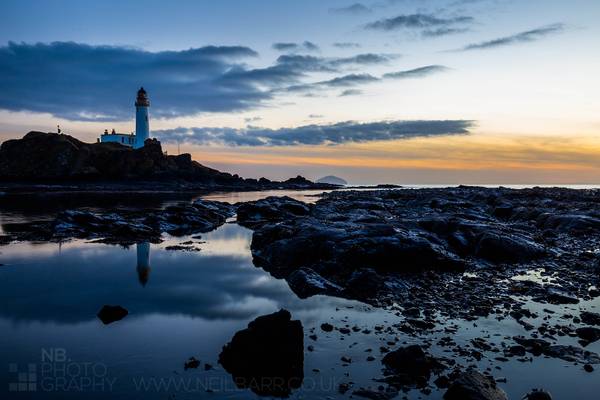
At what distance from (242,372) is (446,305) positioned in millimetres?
8195

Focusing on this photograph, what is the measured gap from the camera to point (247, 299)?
15734 millimetres

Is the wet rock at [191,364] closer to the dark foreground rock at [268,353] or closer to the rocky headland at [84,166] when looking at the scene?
the dark foreground rock at [268,353]

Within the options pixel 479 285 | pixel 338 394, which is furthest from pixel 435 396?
pixel 479 285

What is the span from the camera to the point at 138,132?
142500mm

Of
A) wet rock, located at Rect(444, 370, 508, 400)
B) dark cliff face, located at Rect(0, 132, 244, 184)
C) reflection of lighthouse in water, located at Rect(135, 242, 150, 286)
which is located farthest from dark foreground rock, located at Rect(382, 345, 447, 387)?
dark cliff face, located at Rect(0, 132, 244, 184)

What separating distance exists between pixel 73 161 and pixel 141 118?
95.3ft

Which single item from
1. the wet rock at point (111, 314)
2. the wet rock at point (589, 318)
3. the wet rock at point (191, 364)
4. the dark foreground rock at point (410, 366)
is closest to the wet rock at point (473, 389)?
the dark foreground rock at point (410, 366)

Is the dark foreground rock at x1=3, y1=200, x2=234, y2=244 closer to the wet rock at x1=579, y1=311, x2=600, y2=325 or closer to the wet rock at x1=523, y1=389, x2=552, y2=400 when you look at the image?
the wet rock at x1=579, y1=311, x2=600, y2=325

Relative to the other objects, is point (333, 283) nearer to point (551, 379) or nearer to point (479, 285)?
point (479, 285)

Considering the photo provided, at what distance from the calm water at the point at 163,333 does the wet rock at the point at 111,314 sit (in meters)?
0.27

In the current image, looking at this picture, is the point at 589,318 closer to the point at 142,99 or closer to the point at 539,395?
the point at 539,395

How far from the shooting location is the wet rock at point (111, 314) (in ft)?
41.8

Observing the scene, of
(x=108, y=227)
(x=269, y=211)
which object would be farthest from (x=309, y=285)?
(x=269, y=211)

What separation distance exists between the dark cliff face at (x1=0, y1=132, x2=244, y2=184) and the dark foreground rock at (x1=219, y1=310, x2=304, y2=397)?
123 metres
